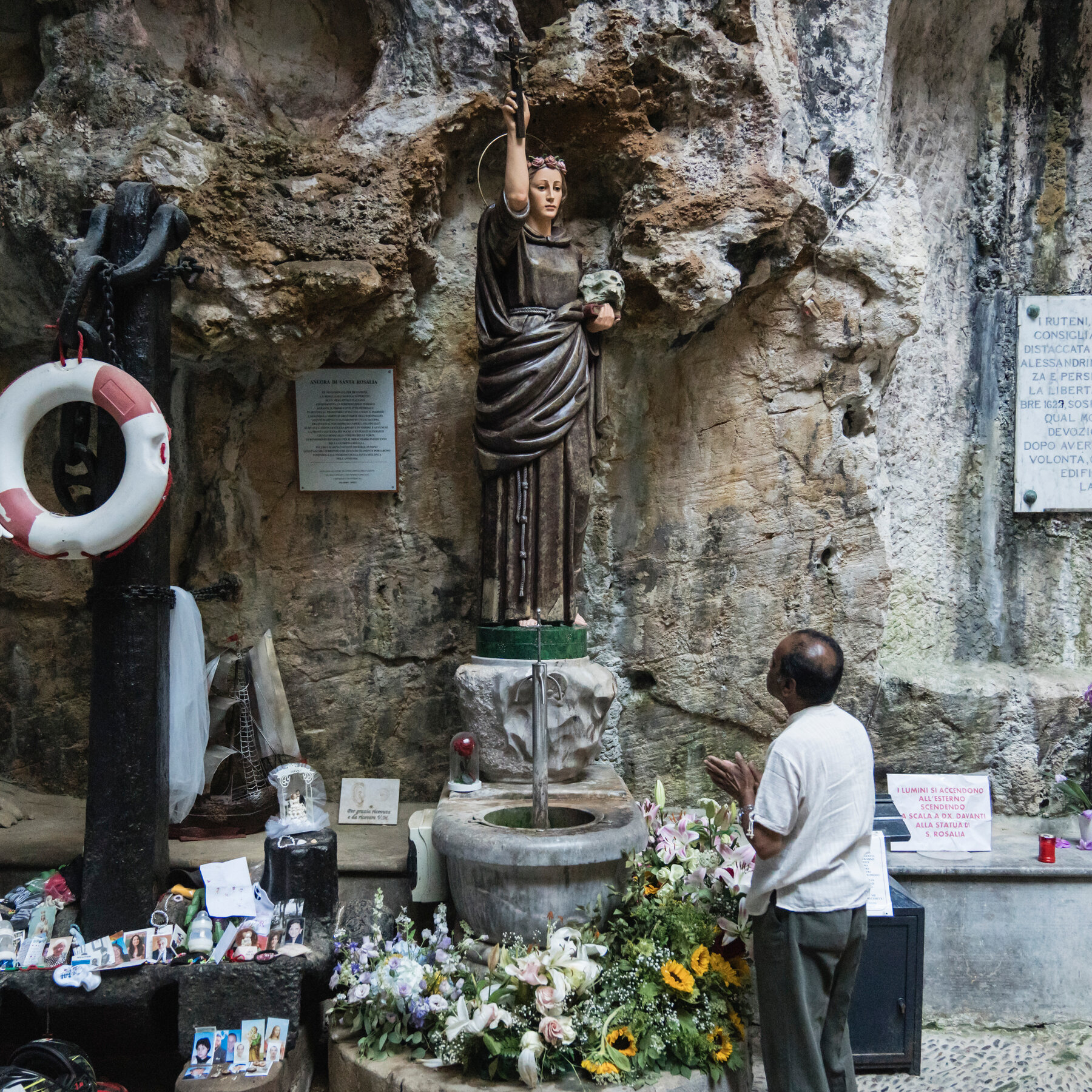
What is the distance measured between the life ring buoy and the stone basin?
4.46ft

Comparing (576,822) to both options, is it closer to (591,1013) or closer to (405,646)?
(591,1013)

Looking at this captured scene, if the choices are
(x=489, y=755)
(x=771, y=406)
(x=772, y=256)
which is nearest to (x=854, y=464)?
(x=771, y=406)

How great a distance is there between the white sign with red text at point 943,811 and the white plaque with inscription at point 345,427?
8.37 feet

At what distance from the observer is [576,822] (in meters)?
3.33

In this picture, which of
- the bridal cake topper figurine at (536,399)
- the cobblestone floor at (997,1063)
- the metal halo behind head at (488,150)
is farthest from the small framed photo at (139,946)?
the metal halo behind head at (488,150)

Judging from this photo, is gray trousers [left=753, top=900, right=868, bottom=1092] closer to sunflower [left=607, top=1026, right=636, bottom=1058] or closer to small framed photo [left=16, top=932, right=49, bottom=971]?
sunflower [left=607, top=1026, right=636, bottom=1058]

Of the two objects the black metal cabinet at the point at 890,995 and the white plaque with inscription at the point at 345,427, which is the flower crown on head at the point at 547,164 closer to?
the white plaque with inscription at the point at 345,427

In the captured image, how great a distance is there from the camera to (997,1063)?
11.1 feet

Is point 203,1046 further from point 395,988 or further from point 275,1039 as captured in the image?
point 395,988

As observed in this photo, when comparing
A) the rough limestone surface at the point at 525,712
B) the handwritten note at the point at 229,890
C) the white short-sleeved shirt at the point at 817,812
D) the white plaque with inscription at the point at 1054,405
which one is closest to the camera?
the white short-sleeved shirt at the point at 817,812

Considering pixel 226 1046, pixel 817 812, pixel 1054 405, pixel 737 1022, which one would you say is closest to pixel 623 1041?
pixel 737 1022

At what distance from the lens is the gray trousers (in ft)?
7.84

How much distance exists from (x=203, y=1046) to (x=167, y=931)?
1.15 ft

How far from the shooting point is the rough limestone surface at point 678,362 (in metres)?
4.05
